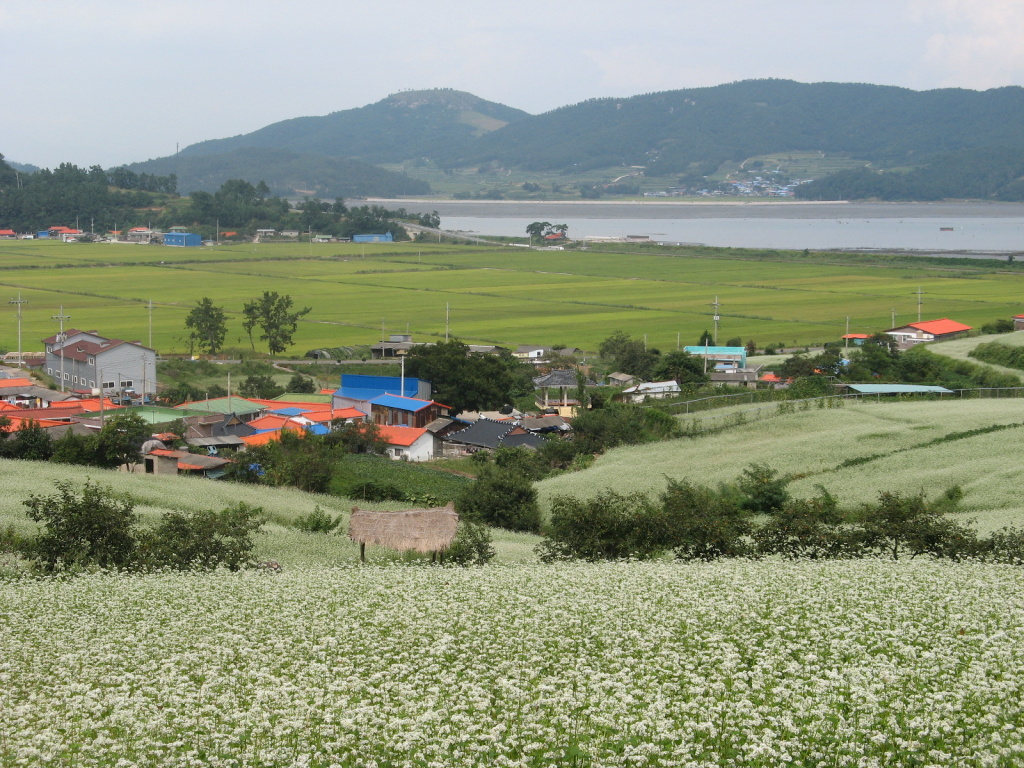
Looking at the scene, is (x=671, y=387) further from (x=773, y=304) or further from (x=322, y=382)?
(x=773, y=304)

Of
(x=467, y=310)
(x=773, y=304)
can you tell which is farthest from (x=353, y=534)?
(x=773, y=304)

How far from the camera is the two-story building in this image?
46.9 metres

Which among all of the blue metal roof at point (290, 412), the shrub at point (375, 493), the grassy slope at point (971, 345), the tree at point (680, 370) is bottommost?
the shrub at point (375, 493)

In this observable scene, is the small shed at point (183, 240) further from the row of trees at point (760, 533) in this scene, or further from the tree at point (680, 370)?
the row of trees at point (760, 533)

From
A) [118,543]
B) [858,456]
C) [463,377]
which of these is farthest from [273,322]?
[118,543]

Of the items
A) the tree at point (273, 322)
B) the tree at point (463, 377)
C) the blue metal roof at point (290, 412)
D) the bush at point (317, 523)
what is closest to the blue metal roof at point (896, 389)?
the tree at point (463, 377)

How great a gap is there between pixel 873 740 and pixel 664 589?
5203 millimetres

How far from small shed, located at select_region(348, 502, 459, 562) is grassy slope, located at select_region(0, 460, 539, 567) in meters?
0.26

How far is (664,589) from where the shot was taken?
46.3 feet

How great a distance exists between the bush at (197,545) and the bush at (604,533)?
200 inches

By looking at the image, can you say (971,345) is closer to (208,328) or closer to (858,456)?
(858,456)

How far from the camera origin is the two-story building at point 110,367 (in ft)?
154

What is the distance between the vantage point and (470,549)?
19.5 m

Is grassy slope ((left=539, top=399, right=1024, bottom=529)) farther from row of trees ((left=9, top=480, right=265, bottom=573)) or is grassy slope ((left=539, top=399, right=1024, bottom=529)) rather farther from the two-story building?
the two-story building
